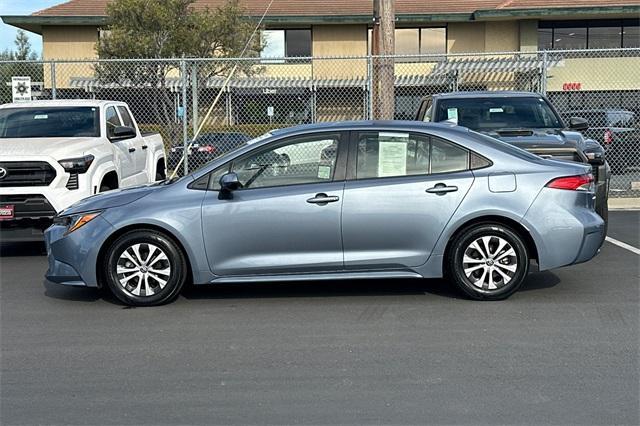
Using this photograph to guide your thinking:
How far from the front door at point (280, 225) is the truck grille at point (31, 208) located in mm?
3206

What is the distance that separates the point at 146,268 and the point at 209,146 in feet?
28.4

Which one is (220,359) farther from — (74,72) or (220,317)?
(74,72)

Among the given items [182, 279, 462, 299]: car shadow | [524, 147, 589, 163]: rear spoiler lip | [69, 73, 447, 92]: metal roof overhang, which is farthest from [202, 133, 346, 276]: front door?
[69, 73, 447, 92]: metal roof overhang

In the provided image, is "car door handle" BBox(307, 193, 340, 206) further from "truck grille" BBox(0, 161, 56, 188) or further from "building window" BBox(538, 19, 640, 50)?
"building window" BBox(538, 19, 640, 50)

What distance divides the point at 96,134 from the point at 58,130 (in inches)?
20.4

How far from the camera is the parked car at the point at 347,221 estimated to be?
21.8 ft

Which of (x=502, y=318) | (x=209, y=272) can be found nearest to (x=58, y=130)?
(x=209, y=272)

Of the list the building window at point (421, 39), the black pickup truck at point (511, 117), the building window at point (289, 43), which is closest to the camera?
the black pickup truck at point (511, 117)

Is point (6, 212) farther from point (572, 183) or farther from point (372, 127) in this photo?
point (572, 183)

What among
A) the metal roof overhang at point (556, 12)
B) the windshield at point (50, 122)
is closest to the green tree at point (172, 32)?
the metal roof overhang at point (556, 12)

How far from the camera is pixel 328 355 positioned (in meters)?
5.49

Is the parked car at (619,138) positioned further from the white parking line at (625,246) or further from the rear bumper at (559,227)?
the rear bumper at (559,227)

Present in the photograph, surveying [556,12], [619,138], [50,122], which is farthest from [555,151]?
[556,12]

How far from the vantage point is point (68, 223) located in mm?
6930
